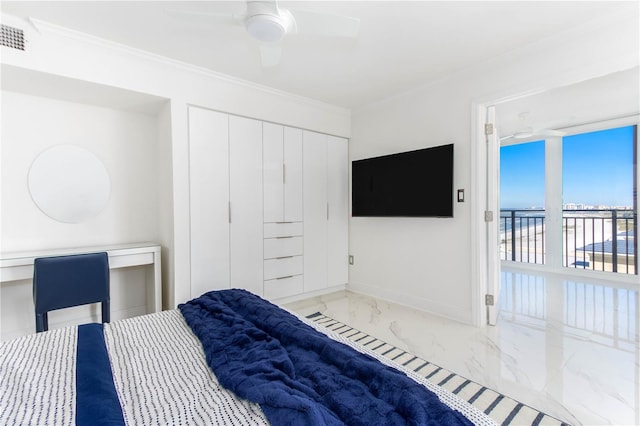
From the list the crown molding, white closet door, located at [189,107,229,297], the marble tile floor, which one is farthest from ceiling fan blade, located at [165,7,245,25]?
the marble tile floor

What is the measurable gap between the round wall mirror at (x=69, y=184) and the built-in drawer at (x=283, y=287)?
183 centimetres

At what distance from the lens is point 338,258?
13.1 ft

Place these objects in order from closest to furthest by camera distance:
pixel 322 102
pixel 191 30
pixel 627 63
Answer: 1. pixel 627 63
2. pixel 191 30
3. pixel 322 102

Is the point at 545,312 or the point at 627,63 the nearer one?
the point at 627,63

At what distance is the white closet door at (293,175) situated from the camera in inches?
136

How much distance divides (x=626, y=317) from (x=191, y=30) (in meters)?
4.65

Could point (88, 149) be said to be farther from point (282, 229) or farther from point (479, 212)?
point (479, 212)

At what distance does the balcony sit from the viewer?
4.32 meters

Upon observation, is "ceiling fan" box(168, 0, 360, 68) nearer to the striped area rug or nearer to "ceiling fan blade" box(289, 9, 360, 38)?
"ceiling fan blade" box(289, 9, 360, 38)

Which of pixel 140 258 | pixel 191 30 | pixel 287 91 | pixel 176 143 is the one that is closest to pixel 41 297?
pixel 140 258

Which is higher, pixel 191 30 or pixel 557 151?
pixel 191 30

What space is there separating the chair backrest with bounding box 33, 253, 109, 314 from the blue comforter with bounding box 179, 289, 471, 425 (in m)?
1.43

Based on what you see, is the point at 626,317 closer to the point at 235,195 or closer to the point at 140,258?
the point at 235,195

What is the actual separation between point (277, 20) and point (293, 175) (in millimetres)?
2006
